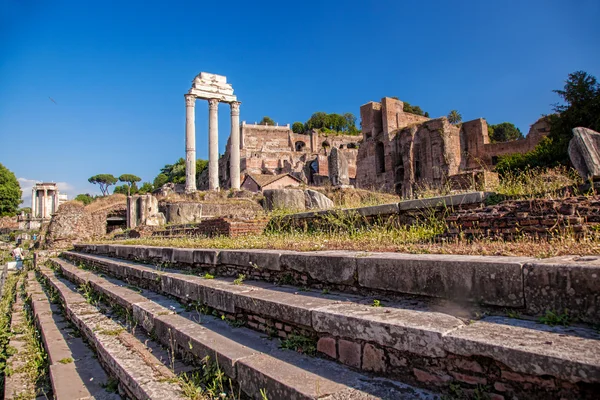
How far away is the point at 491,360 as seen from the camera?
5.74ft

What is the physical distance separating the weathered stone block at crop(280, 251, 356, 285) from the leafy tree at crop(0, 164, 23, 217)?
5988 cm

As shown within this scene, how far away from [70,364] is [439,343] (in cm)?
362

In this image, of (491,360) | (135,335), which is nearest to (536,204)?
(491,360)

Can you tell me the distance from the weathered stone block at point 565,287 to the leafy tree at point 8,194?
62.1 meters

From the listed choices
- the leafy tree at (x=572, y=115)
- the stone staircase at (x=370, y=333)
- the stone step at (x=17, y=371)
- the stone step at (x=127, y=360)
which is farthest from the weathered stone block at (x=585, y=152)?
the leafy tree at (x=572, y=115)

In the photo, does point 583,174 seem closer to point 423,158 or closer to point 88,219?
point 88,219

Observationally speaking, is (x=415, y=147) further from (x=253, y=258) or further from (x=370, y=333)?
(x=370, y=333)

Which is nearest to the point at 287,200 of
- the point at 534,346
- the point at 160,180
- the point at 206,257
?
the point at 206,257

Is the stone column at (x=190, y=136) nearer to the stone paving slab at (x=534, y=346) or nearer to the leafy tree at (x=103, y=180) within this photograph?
the stone paving slab at (x=534, y=346)

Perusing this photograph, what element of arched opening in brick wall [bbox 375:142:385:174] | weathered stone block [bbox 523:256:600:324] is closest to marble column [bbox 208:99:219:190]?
arched opening in brick wall [bbox 375:142:385:174]

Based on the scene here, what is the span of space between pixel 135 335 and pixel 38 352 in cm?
151

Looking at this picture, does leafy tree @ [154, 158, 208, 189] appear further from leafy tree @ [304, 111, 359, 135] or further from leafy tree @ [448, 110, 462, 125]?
leafy tree @ [448, 110, 462, 125]

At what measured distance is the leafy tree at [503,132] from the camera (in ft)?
208

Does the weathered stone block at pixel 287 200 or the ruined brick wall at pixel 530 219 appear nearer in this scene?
the ruined brick wall at pixel 530 219
